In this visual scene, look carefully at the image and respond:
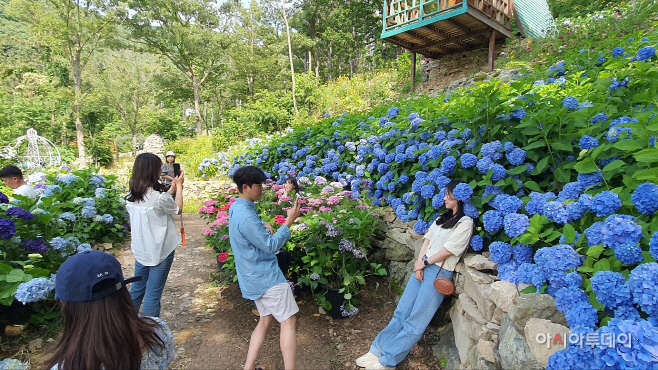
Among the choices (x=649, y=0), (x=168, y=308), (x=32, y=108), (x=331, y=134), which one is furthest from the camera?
(x=32, y=108)

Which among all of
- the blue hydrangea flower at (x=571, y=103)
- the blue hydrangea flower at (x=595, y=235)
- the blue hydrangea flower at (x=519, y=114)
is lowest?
the blue hydrangea flower at (x=595, y=235)

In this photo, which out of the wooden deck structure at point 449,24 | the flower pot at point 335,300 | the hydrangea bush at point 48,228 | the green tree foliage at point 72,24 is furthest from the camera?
the green tree foliage at point 72,24

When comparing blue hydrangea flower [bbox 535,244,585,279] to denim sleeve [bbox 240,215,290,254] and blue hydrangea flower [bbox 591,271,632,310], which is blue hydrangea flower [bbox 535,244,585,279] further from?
denim sleeve [bbox 240,215,290,254]

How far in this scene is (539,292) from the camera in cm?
162

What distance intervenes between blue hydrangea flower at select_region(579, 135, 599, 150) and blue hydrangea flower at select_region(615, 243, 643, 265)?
30.7 inches

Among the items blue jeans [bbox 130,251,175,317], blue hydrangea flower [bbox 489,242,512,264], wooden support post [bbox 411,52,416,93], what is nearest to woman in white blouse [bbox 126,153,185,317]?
blue jeans [bbox 130,251,175,317]

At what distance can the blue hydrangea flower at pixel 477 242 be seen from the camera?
86.8 inches

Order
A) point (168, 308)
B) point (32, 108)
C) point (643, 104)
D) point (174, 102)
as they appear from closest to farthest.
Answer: point (643, 104), point (168, 308), point (32, 108), point (174, 102)

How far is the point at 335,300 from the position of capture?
9.55 feet

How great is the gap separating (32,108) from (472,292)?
2789 cm

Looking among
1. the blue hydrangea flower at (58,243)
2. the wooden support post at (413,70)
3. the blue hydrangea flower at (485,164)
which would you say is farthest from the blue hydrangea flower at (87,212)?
the wooden support post at (413,70)

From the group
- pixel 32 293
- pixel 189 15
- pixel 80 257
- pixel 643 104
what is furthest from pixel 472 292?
pixel 189 15

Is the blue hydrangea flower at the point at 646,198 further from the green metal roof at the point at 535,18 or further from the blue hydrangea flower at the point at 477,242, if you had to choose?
the green metal roof at the point at 535,18

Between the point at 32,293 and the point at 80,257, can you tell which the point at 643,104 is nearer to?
the point at 80,257
